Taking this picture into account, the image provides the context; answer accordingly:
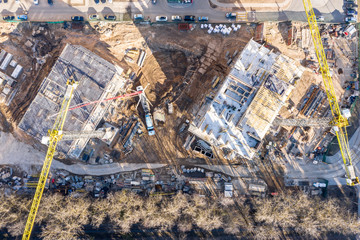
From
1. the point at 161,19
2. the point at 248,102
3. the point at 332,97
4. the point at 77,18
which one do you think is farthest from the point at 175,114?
the point at 332,97

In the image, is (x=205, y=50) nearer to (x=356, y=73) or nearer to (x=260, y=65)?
(x=260, y=65)

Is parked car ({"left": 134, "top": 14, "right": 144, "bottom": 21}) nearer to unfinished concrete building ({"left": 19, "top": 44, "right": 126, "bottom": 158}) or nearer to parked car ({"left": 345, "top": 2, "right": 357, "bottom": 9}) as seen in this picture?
unfinished concrete building ({"left": 19, "top": 44, "right": 126, "bottom": 158})

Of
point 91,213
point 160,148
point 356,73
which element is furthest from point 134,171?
point 356,73

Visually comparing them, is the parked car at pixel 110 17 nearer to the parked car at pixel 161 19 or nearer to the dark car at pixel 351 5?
the parked car at pixel 161 19

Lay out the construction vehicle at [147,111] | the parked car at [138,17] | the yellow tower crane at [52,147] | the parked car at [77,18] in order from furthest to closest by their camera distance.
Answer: the parked car at [77,18] < the parked car at [138,17] < the construction vehicle at [147,111] < the yellow tower crane at [52,147]

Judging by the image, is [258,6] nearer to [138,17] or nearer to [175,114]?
[138,17]

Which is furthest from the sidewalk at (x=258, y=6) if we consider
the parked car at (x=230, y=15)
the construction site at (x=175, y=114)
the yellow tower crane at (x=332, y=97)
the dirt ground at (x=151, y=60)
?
the dirt ground at (x=151, y=60)
